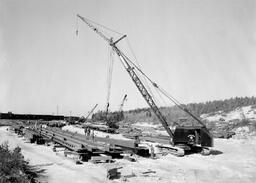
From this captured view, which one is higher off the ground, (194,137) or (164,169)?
(194,137)

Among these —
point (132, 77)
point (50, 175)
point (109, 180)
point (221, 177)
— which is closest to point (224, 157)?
point (221, 177)

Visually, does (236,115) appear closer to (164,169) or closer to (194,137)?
(194,137)

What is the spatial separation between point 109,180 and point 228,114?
118ft

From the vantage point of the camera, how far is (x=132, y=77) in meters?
27.6

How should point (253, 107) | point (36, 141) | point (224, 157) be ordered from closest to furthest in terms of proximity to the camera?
point (224, 157)
point (36, 141)
point (253, 107)

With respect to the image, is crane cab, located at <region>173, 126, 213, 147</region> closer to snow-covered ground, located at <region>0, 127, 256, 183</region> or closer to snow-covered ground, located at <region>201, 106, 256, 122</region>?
snow-covered ground, located at <region>0, 127, 256, 183</region>

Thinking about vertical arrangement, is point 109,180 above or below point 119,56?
below

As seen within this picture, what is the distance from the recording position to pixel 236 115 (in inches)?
1559

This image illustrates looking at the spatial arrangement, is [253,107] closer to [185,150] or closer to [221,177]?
[185,150]

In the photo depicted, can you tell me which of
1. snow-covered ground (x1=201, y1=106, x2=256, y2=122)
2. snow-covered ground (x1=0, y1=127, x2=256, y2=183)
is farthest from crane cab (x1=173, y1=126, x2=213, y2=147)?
snow-covered ground (x1=201, y1=106, x2=256, y2=122)

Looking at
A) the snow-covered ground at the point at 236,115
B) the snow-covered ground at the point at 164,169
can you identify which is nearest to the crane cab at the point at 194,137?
the snow-covered ground at the point at 164,169

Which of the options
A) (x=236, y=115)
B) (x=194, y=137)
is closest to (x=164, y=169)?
(x=194, y=137)

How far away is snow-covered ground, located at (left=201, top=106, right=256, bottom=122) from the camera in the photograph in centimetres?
3779

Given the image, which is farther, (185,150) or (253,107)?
(253,107)
